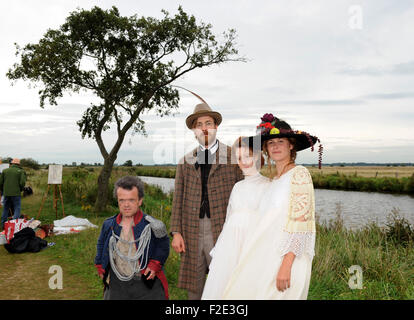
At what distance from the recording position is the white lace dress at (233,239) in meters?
2.70

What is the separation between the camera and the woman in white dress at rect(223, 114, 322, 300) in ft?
8.04

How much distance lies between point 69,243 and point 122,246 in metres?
5.96

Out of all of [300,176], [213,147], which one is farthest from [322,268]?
[300,176]

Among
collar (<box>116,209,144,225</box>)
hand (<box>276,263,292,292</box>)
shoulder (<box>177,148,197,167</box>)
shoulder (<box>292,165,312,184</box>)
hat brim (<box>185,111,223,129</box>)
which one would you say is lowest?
hand (<box>276,263,292,292</box>)

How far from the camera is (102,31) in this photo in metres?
12.5

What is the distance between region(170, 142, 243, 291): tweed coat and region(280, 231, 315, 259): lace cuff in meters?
1.03

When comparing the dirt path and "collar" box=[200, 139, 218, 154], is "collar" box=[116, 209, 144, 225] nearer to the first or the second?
"collar" box=[200, 139, 218, 154]

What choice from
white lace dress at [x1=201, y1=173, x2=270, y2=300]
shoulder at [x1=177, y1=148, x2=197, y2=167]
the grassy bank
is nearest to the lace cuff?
white lace dress at [x1=201, y1=173, x2=270, y2=300]

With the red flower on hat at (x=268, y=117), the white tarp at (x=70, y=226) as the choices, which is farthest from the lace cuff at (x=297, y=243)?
the white tarp at (x=70, y=226)

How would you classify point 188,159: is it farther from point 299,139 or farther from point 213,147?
point 299,139

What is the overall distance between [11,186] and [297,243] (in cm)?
1027

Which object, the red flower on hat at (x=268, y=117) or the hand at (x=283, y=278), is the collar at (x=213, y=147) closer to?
the red flower on hat at (x=268, y=117)

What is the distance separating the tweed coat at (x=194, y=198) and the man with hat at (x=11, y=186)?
863 centimetres
